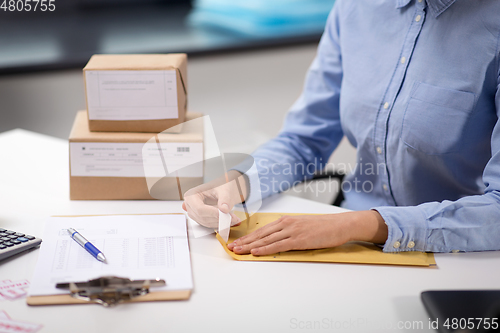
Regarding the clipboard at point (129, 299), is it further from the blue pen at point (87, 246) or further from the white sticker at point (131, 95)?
the white sticker at point (131, 95)

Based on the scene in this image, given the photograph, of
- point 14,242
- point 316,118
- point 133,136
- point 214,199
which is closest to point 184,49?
point 316,118

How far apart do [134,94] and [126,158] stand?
0.15 metres

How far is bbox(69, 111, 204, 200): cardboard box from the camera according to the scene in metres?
1.06

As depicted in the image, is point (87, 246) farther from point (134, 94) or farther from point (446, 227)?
point (446, 227)

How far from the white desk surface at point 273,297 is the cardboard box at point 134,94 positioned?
27 cm

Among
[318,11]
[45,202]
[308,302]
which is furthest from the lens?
[318,11]

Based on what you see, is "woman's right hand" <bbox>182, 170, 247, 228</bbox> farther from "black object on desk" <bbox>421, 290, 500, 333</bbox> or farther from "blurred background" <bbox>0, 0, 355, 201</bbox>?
"blurred background" <bbox>0, 0, 355, 201</bbox>

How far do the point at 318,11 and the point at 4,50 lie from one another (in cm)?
156

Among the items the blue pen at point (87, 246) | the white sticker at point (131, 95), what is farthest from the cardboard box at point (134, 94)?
the blue pen at point (87, 246)

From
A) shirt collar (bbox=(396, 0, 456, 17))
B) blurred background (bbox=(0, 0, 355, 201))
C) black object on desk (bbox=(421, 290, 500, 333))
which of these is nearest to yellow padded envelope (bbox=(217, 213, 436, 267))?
black object on desk (bbox=(421, 290, 500, 333))

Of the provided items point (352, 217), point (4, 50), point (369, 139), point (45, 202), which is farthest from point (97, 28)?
point (352, 217)

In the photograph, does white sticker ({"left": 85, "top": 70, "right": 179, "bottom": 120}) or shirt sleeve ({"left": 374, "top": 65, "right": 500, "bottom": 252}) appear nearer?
shirt sleeve ({"left": 374, "top": 65, "right": 500, "bottom": 252})

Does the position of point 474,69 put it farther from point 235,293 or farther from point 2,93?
point 2,93

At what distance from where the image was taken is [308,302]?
2.44 feet
